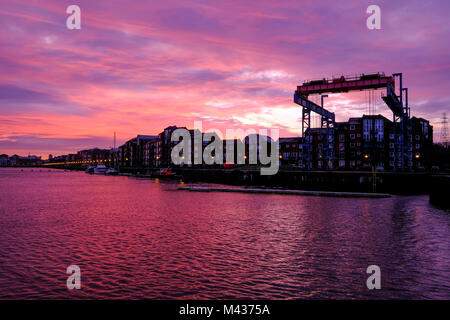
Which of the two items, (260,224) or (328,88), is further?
(328,88)

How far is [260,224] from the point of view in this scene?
22.9 metres

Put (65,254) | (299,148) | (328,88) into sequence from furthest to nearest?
(299,148), (328,88), (65,254)

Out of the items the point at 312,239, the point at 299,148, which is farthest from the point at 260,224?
the point at 299,148

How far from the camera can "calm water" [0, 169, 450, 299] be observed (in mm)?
10562

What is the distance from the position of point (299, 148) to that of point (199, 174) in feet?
176

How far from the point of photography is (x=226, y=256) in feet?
47.7

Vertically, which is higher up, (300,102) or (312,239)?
(300,102)

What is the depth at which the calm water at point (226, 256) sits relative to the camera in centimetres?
1056

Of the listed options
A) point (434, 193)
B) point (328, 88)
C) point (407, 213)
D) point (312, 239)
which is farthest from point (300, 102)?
point (312, 239)

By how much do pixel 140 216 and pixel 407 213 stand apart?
69.8ft
